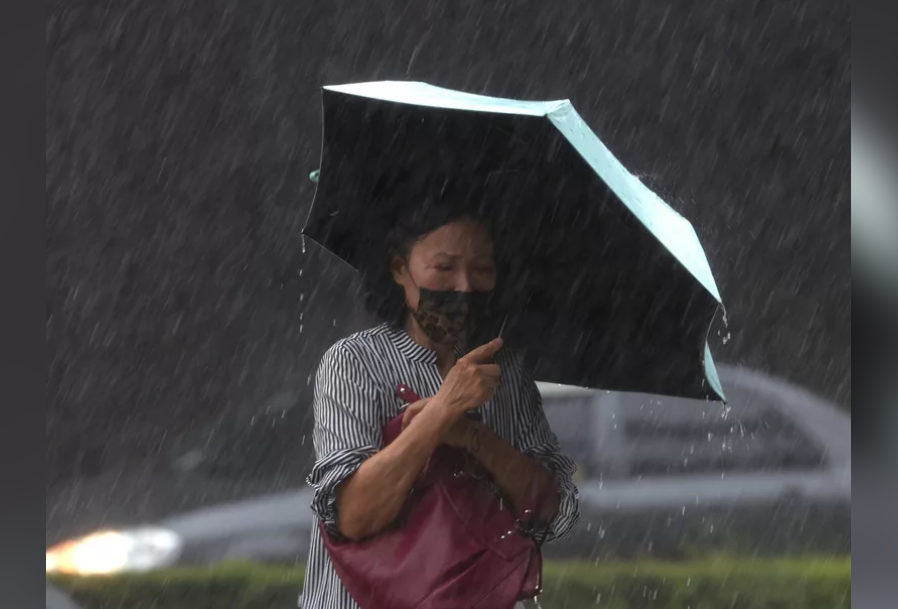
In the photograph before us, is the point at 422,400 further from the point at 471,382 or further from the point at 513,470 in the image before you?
the point at 513,470

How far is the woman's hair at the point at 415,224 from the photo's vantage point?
325 cm

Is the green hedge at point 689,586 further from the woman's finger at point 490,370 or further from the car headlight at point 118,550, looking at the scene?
the woman's finger at point 490,370

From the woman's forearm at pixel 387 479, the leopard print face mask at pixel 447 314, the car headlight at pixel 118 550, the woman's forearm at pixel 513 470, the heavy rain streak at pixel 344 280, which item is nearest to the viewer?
the woman's forearm at pixel 387 479

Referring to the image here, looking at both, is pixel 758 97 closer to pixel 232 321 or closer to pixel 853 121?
pixel 853 121

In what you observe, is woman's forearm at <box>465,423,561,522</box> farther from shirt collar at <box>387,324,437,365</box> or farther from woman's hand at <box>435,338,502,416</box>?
shirt collar at <box>387,324,437,365</box>

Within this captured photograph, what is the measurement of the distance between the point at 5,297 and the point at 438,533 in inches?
83.1

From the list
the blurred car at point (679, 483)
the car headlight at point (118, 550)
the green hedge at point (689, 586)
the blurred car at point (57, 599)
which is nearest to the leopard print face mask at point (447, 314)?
the blurred car at point (679, 483)

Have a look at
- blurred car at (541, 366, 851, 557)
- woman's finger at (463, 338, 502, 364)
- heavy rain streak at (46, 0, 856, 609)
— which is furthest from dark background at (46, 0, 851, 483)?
woman's finger at (463, 338, 502, 364)

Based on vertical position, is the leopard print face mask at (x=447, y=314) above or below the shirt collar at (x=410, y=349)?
above

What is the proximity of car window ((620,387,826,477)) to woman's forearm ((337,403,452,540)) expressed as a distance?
4.59 feet

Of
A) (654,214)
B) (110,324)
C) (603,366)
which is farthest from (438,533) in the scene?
(110,324)

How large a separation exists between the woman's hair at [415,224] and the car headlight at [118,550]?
1619mm

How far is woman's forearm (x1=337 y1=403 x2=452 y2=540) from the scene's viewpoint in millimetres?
3055

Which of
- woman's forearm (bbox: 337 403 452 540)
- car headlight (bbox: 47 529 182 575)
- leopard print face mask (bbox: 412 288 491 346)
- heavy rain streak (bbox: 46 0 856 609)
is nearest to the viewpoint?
woman's forearm (bbox: 337 403 452 540)
